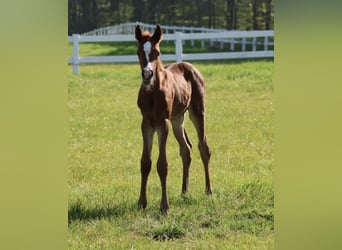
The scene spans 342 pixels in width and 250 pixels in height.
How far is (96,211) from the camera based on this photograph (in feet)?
12.2

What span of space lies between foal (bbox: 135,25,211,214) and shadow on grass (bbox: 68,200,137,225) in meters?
0.12

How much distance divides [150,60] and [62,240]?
1.76 metres

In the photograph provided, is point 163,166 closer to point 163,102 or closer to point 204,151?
point 163,102

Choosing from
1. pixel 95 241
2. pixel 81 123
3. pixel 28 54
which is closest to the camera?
pixel 28 54

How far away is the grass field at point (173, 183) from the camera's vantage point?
323cm

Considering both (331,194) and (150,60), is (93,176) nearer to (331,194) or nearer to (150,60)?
(150,60)

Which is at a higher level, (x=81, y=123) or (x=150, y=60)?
(x=150, y=60)

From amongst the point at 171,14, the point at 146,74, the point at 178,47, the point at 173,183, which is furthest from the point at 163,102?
the point at 171,14

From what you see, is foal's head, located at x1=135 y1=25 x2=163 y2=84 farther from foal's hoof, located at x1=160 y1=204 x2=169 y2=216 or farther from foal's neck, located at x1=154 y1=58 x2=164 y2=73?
foal's hoof, located at x1=160 y1=204 x2=169 y2=216

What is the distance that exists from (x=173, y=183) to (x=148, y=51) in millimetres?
1435

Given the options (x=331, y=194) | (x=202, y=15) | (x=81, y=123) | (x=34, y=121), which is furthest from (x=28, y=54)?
(x=202, y=15)

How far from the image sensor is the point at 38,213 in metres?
1.72

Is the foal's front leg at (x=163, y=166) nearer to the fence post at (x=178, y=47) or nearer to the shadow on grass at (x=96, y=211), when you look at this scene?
the shadow on grass at (x=96, y=211)

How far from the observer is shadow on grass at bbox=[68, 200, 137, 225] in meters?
3.61
